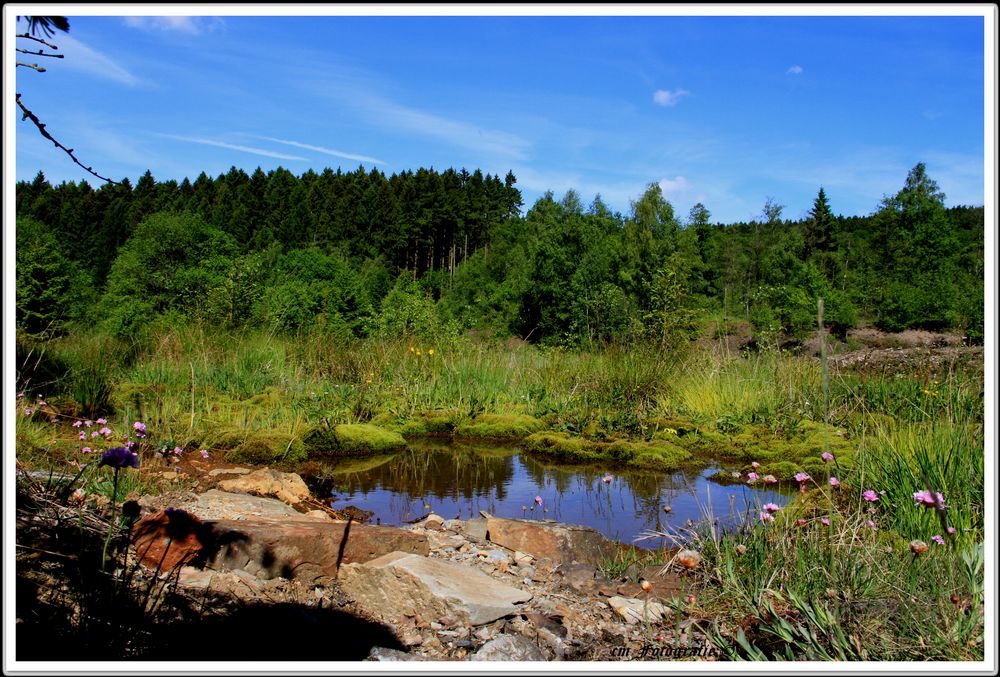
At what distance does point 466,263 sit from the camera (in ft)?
150

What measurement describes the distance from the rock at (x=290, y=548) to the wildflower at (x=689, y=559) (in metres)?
1.25

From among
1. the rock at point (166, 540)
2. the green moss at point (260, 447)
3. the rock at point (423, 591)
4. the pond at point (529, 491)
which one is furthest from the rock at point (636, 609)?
the green moss at point (260, 447)

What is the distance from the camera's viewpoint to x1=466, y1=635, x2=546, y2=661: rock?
2209mm

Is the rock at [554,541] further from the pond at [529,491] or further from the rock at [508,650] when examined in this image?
the rock at [508,650]

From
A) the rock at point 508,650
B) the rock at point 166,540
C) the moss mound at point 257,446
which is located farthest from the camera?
the moss mound at point 257,446

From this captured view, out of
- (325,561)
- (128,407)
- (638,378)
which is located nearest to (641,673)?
(325,561)

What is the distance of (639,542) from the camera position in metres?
3.80

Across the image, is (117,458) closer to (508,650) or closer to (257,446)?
(508,650)

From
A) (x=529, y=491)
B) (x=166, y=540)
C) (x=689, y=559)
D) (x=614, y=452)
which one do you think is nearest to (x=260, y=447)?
(x=529, y=491)

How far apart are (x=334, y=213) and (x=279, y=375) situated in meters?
42.7

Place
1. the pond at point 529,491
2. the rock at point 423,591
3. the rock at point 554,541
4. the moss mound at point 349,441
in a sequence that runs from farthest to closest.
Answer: the moss mound at point 349,441
the pond at point 529,491
the rock at point 554,541
the rock at point 423,591

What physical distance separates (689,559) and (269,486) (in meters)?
2.55

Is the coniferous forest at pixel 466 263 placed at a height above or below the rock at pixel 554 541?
above

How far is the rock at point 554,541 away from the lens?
335cm
